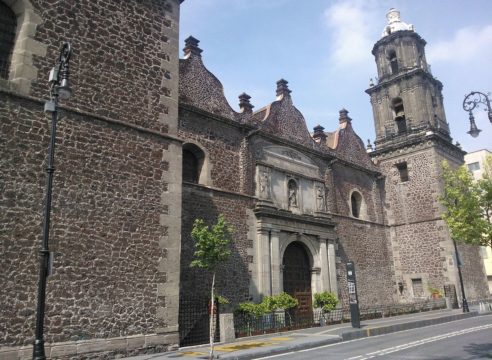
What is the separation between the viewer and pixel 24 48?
10734 millimetres

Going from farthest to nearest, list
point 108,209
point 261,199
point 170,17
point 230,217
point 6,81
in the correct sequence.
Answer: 1. point 261,199
2. point 230,217
3. point 170,17
4. point 108,209
5. point 6,81

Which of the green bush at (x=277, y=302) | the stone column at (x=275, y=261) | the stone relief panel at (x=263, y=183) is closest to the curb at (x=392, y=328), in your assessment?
the green bush at (x=277, y=302)

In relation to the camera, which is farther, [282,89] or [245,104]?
[282,89]

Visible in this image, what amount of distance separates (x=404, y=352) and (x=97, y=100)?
10.3m

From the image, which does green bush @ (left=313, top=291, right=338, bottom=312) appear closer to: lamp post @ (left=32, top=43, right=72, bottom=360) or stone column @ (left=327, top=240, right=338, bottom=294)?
stone column @ (left=327, top=240, right=338, bottom=294)

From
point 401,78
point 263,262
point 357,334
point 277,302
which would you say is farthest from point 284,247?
point 401,78

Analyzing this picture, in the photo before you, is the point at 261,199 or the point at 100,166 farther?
the point at 261,199

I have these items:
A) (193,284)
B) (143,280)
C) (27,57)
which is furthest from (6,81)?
(193,284)

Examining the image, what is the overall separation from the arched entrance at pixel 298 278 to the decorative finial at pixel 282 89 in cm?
776

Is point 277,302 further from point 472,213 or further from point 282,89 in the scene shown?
point 282,89

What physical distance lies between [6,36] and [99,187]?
4.46 metres

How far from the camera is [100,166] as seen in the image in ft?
37.7

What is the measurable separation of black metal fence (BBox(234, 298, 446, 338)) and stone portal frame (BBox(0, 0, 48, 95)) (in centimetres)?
1001

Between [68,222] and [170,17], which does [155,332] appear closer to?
[68,222]
